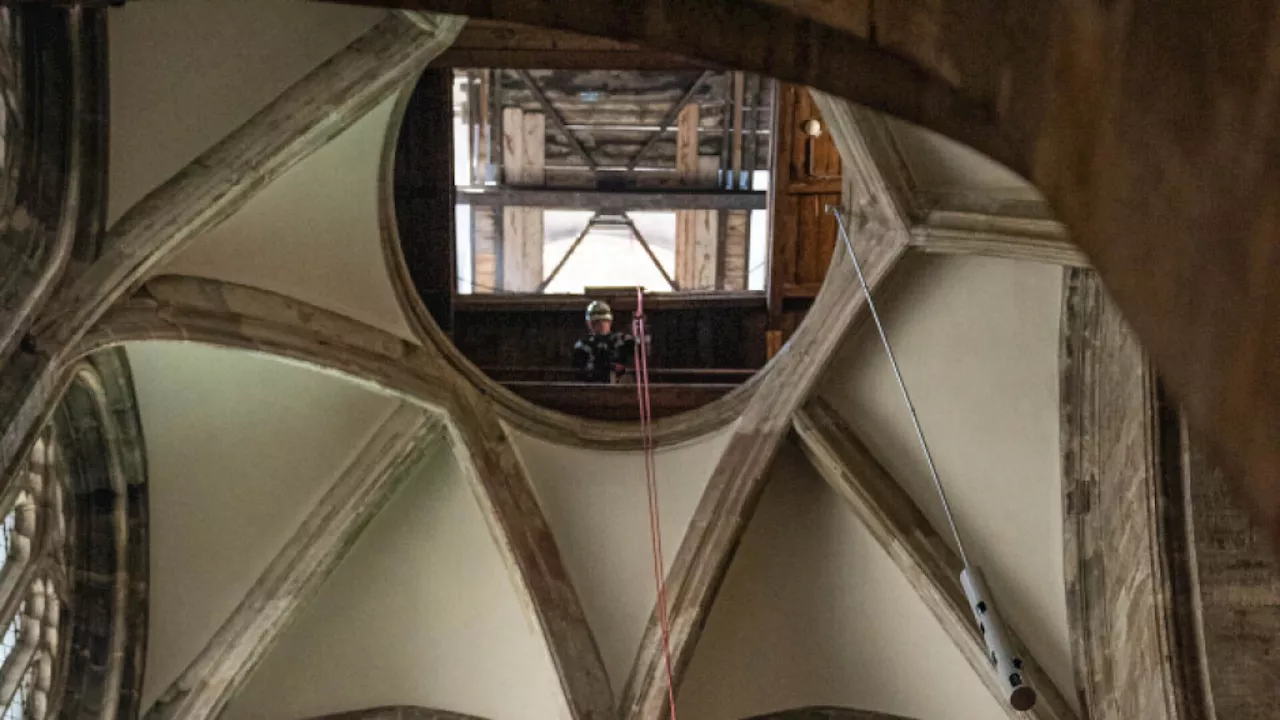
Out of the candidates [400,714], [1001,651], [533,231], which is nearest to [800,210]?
[400,714]

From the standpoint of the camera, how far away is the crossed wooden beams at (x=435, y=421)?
7273 millimetres

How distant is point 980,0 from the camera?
2693 millimetres

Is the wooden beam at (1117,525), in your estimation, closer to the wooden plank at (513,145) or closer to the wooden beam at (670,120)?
the wooden beam at (670,120)

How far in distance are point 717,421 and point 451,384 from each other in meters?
1.77

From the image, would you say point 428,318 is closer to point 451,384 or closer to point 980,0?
point 451,384

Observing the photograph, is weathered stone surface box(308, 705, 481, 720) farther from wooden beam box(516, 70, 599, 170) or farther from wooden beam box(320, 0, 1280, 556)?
wooden beam box(320, 0, 1280, 556)

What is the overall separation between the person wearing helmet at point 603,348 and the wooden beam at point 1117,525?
126 inches

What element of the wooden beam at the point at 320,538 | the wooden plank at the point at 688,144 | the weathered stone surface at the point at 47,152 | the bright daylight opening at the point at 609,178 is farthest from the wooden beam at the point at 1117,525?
the wooden plank at the point at 688,144

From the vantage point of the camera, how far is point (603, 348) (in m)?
10.0

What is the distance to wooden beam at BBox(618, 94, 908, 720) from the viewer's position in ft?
28.8

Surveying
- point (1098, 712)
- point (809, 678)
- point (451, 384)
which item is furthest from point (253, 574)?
point (1098, 712)

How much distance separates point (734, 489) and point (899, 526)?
3.52 feet

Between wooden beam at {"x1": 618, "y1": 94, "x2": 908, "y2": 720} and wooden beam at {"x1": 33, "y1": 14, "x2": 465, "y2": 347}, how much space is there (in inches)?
113

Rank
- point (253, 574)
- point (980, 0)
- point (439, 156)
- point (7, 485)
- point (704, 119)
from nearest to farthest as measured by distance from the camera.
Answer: point (980, 0)
point (7, 485)
point (253, 574)
point (439, 156)
point (704, 119)
